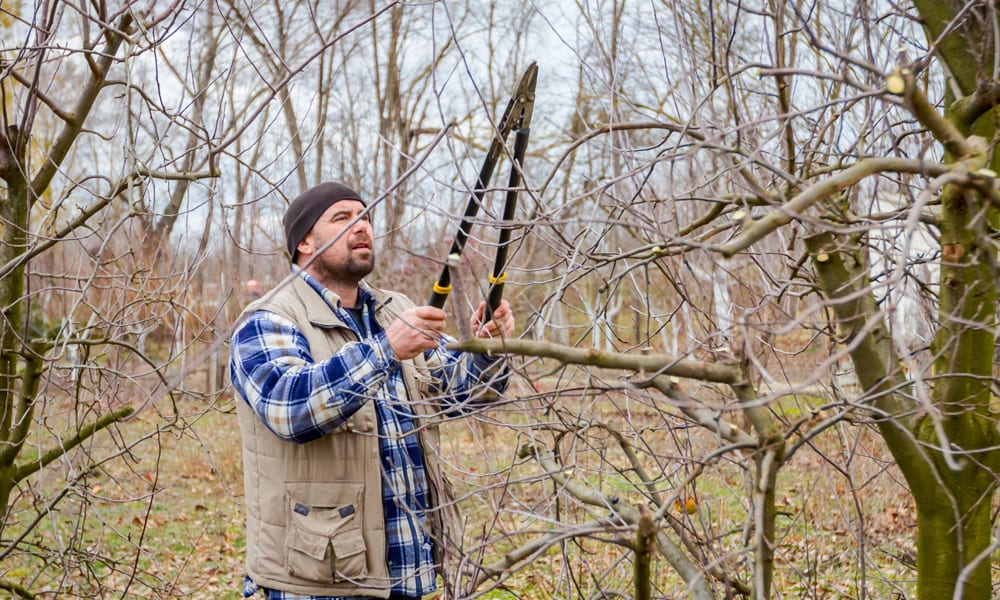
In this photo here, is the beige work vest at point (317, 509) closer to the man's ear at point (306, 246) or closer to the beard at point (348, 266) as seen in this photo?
the beard at point (348, 266)

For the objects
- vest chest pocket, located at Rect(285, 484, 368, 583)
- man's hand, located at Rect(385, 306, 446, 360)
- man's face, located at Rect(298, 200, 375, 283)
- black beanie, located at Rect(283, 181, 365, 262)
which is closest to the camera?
man's hand, located at Rect(385, 306, 446, 360)

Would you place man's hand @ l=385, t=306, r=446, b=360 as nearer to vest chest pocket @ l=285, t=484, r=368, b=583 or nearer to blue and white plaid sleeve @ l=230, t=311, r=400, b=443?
blue and white plaid sleeve @ l=230, t=311, r=400, b=443

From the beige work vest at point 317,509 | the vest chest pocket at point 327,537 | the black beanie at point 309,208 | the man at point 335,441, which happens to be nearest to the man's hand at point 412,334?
Result: the man at point 335,441

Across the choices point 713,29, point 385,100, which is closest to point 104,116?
point 385,100

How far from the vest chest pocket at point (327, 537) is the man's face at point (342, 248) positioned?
2.43 ft

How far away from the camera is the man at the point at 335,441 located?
273 centimetres

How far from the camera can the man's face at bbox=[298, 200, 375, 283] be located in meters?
3.20

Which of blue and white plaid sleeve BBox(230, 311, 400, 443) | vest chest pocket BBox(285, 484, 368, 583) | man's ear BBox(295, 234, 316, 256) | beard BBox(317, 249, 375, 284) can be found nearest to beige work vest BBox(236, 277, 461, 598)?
vest chest pocket BBox(285, 484, 368, 583)

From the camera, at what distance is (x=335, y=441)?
Result: 2932 mm

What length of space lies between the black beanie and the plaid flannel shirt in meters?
0.24

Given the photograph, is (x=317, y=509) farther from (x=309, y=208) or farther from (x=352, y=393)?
(x=309, y=208)

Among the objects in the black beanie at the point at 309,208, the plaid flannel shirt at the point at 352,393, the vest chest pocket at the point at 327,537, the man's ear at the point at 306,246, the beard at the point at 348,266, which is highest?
the black beanie at the point at 309,208

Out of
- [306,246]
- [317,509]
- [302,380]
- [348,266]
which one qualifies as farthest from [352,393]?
[306,246]

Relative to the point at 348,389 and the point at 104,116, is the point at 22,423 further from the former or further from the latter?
the point at 104,116
